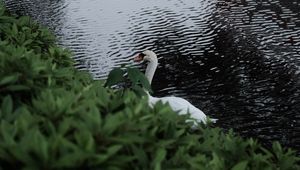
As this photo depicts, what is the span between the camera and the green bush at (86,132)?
1.74m

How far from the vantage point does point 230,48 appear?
55.2ft

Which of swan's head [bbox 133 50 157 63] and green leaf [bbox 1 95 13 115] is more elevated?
green leaf [bbox 1 95 13 115]

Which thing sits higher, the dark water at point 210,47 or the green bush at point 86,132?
the green bush at point 86,132

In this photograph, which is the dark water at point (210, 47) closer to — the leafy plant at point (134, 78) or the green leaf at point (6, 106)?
the leafy plant at point (134, 78)

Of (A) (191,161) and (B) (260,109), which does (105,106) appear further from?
(B) (260,109)

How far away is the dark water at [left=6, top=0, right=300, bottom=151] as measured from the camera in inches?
454

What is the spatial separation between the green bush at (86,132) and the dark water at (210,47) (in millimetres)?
7699

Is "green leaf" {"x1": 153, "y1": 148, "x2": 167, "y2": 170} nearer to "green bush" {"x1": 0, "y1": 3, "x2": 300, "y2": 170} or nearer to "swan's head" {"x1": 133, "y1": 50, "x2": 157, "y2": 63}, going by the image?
"green bush" {"x1": 0, "y1": 3, "x2": 300, "y2": 170}

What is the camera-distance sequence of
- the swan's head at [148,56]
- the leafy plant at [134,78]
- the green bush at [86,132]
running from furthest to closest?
the swan's head at [148,56]
the leafy plant at [134,78]
the green bush at [86,132]

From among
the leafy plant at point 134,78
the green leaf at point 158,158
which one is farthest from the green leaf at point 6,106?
the leafy plant at point 134,78

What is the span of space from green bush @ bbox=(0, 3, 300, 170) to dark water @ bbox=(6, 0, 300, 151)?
25.3 ft

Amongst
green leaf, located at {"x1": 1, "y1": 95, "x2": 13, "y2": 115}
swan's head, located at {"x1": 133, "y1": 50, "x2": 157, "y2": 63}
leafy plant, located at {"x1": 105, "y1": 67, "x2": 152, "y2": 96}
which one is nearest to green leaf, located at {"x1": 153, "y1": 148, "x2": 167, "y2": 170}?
green leaf, located at {"x1": 1, "y1": 95, "x2": 13, "y2": 115}

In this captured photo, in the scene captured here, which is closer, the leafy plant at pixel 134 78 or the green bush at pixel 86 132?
the green bush at pixel 86 132

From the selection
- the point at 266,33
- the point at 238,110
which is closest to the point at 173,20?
the point at 266,33
